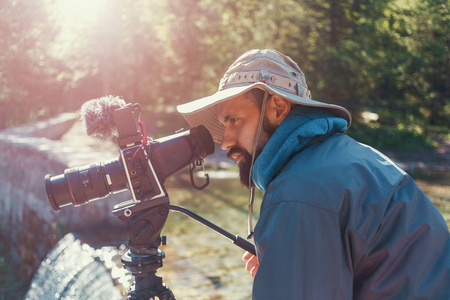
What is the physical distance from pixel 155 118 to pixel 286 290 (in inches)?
492

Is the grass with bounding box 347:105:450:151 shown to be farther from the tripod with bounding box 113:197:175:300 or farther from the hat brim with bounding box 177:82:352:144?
the tripod with bounding box 113:197:175:300

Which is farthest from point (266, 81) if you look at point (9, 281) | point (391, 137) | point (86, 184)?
point (391, 137)

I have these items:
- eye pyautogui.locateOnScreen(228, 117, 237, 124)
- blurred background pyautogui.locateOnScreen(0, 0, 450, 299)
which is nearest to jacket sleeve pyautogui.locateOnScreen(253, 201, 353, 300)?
eye pyautogui.locateOnScreen(228, 117, 237, 124)

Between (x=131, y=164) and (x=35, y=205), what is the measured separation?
9.38ft

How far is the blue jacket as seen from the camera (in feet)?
3.27

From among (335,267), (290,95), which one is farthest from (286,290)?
(290,95)

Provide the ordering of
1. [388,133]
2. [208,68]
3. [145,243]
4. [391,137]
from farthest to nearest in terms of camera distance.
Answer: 1. [208,68]
2. [388,133]
3. [391,137]
4. [145,243]

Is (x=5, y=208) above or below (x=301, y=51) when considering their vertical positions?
below

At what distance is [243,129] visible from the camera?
56.2 inches

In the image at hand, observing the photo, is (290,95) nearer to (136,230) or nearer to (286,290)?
(286,290)

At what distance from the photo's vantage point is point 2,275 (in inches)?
146

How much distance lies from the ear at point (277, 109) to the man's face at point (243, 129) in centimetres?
2

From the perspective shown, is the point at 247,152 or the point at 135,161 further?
the point at 135,161

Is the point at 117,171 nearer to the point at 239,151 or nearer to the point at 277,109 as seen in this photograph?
the point at 239,151
